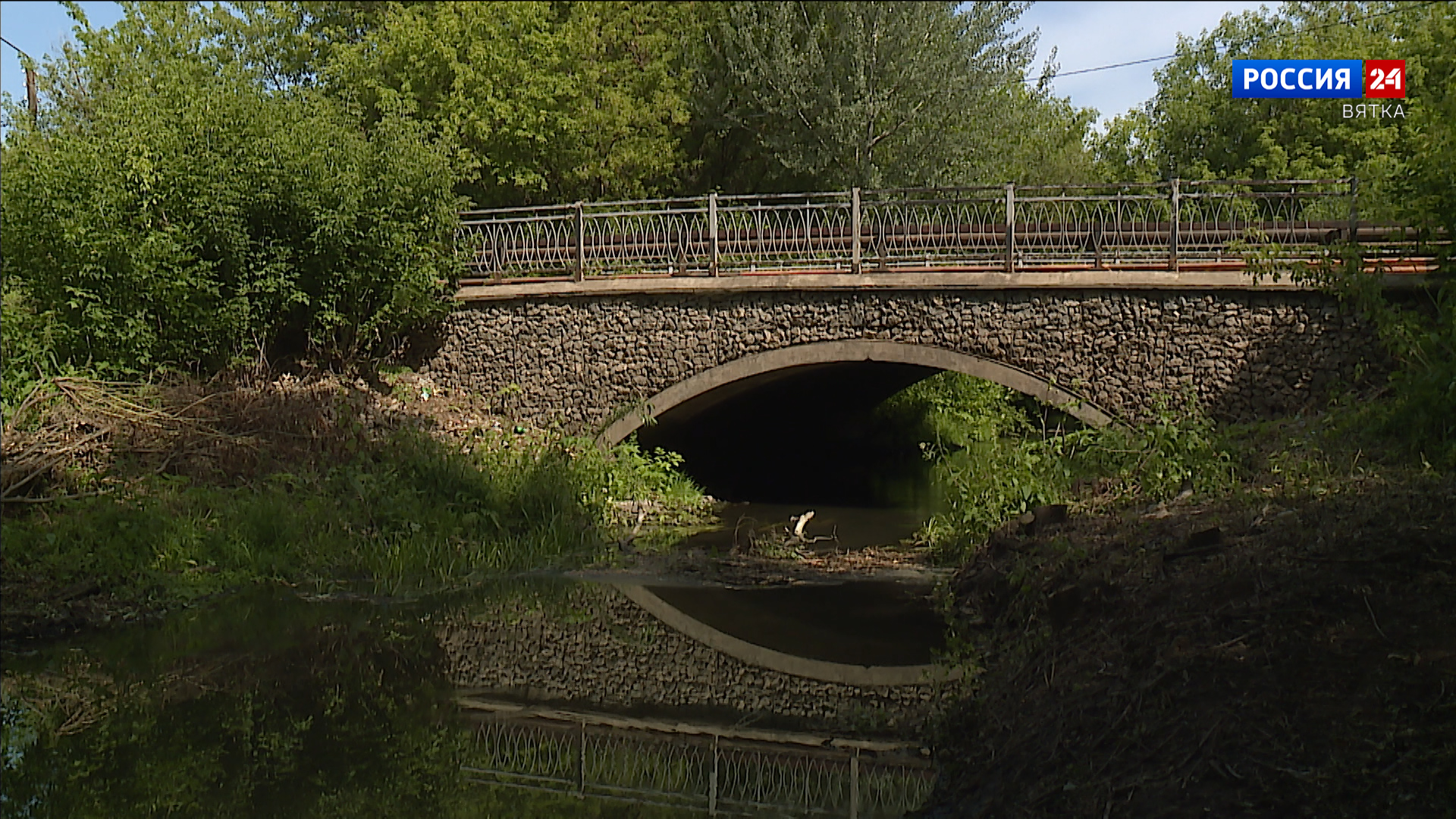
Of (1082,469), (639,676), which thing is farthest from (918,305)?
(639,676)

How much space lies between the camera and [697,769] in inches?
223

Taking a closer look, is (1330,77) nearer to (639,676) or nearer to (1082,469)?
(1082,469)

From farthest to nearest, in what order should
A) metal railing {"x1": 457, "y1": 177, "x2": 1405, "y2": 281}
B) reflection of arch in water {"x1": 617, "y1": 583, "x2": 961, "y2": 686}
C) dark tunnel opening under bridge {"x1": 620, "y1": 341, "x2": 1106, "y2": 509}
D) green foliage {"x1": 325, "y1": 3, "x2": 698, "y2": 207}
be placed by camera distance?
green foliage {"x1": 325, "y1": 3, "x2": 698, "y2": 207} → dark tunnel opening under bridge {"x1": 620, "y1": 341, "x2": 1106, "y2": 509} → metal railing {"x1": 457, "y1": 177, "x2": 1405, "y2": 281} → reflection of arch in water {"x1": 617, "y1": 583, "x2": 961, "y2": 686}

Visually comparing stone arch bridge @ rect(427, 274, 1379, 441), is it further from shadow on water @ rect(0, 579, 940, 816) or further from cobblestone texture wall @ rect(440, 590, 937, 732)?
cobblestone texture wall @ rect(440, 590, 937, 732)

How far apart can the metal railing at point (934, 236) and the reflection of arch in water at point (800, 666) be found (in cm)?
526

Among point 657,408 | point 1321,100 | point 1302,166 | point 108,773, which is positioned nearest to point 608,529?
point 657,408

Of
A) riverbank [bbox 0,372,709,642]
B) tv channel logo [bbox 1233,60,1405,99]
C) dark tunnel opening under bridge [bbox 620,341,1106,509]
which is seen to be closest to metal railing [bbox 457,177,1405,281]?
dark tunnel opening under bridge [bbox 620,341,1106,509]

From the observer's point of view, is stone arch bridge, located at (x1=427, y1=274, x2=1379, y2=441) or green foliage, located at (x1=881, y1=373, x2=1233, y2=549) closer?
green foliage, located at (x1=881, y1=373, x2=1233, y2=549)

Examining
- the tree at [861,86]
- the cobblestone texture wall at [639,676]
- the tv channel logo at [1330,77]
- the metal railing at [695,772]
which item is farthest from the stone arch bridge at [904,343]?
the tv channel logo at [1330,77]

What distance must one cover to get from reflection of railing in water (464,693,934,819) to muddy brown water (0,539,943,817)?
0.01m

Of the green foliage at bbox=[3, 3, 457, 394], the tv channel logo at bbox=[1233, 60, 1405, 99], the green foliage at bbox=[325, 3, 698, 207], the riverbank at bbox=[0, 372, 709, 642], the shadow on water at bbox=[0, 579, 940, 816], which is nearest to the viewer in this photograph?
the shadow on water at bbox=[0, 579, 940, 816]

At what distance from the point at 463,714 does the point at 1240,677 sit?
3.89 m

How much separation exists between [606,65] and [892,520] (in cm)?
1026

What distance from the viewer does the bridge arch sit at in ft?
39.6
